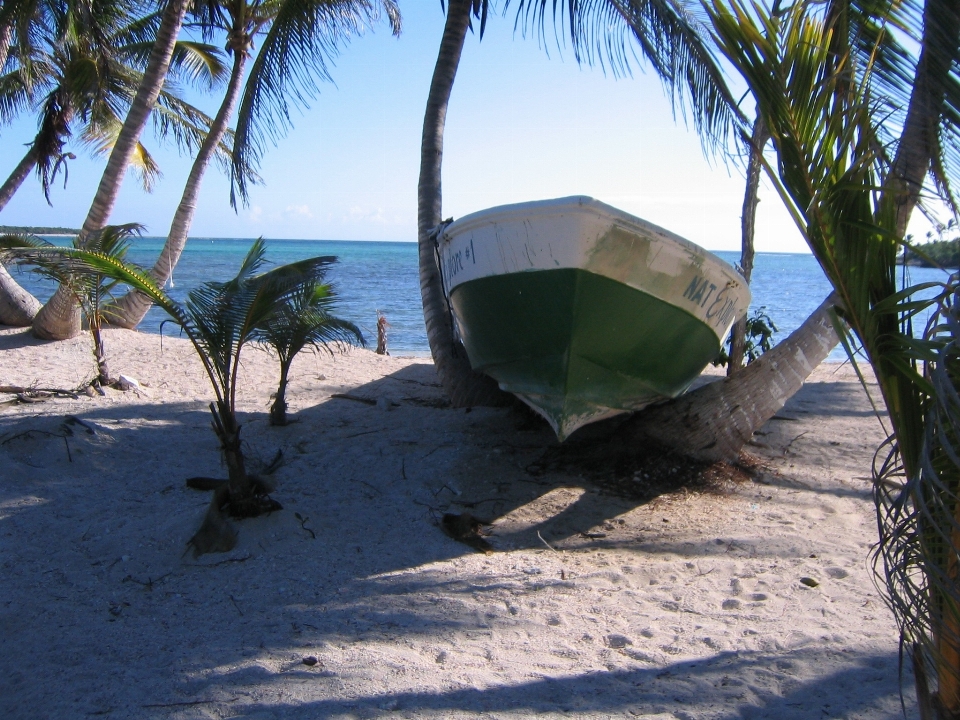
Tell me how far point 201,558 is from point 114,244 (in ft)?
11.0

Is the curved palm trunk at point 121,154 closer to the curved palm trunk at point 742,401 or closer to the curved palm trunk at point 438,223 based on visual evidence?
the curved palm trunk at point 438,223

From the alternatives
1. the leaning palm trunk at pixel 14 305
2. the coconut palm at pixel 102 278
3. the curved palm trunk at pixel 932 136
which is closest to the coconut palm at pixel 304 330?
the coconut palm at pixel 102 278

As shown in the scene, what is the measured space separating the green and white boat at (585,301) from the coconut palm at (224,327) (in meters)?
1.36

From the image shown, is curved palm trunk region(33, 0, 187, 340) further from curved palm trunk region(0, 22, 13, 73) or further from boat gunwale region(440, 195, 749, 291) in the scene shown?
boat gunwale region(440, 195, 749, 291)

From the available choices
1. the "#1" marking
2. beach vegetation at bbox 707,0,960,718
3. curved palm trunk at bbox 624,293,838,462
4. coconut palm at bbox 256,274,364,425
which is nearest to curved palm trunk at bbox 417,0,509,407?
coconut palm at bbox 256,274,364,425

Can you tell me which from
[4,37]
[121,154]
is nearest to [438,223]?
[121,154]

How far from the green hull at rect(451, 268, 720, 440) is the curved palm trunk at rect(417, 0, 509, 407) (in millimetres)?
1562

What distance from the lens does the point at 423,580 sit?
4047 millimetres

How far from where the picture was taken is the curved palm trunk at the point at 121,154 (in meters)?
9.12

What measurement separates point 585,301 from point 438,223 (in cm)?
281

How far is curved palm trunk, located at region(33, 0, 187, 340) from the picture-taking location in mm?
9125

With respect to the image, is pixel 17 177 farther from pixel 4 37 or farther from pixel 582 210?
pixel 582 210

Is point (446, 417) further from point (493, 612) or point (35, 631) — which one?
point (35, 631)

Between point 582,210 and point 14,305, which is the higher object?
point 582,210
